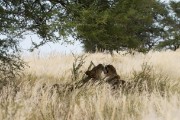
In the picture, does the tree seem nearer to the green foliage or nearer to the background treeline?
the background treeline

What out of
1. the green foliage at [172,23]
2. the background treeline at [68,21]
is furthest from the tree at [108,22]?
the green foliage at [172,23]

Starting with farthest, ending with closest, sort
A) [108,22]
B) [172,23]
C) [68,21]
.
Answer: [172,23] < [108,22] < [68,21]

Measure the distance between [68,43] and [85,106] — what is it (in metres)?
2.02

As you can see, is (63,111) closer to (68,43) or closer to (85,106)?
(85,106)

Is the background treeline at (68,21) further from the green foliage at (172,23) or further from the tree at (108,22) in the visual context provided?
the green foliage at (172,23)

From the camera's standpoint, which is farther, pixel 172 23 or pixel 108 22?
pixel 172 23

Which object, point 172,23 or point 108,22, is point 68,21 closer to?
point 108,22

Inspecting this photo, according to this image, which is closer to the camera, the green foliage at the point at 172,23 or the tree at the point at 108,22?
the tree at the point at 108,22

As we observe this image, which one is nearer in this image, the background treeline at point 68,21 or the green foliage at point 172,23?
the background treeline at point 68,21

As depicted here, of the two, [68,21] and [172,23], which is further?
[172,23]

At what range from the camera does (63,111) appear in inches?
168

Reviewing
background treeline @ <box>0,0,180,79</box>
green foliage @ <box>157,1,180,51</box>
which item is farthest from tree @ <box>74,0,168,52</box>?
green foliage @ <box>157,1,180,51</box>

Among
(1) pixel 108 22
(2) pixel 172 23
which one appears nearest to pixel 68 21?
(1) pixel 108 22

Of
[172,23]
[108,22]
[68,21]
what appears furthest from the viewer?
[172,23]
